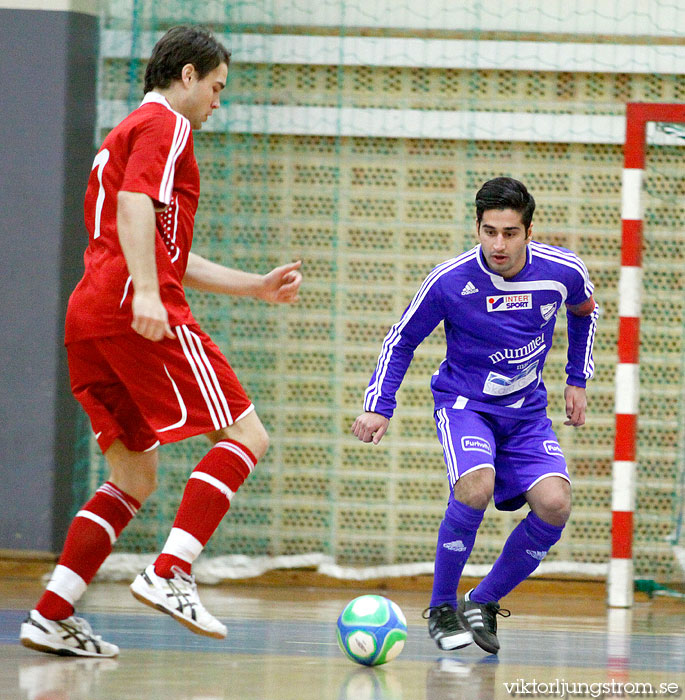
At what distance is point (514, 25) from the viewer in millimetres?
5871

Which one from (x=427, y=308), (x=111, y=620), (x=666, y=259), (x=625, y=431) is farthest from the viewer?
(x=666, y=259)

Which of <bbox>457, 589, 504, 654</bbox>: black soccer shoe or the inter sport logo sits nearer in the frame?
<bbox>457, 589, 504, 654</bbox>: black soccer shoe

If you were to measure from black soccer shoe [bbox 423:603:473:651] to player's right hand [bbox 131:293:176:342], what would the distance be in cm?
145

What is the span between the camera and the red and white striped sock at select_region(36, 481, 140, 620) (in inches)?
134

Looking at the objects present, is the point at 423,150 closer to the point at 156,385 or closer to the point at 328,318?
the point at 328,318

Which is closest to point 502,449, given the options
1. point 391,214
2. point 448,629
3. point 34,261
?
point 448,629

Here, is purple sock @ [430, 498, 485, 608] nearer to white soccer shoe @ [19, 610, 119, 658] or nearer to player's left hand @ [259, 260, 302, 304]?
player's left hand @ [259, 260, 302, 304]

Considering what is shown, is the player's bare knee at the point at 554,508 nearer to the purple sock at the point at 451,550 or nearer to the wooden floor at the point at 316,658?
the purple sock at the point at 451,550

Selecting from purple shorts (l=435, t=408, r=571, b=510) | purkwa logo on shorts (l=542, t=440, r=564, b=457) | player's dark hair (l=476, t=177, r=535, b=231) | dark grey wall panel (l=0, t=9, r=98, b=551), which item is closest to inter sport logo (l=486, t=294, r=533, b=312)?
player's dark hair (l=476, t=177, r=535, b=231)

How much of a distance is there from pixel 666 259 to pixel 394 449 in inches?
67.0

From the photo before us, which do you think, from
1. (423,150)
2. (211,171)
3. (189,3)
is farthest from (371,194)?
(189,3)

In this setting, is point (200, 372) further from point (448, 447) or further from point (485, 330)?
point (485, 330)

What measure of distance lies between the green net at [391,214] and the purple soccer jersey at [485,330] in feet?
6.11

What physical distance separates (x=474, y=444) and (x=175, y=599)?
1218 mm
